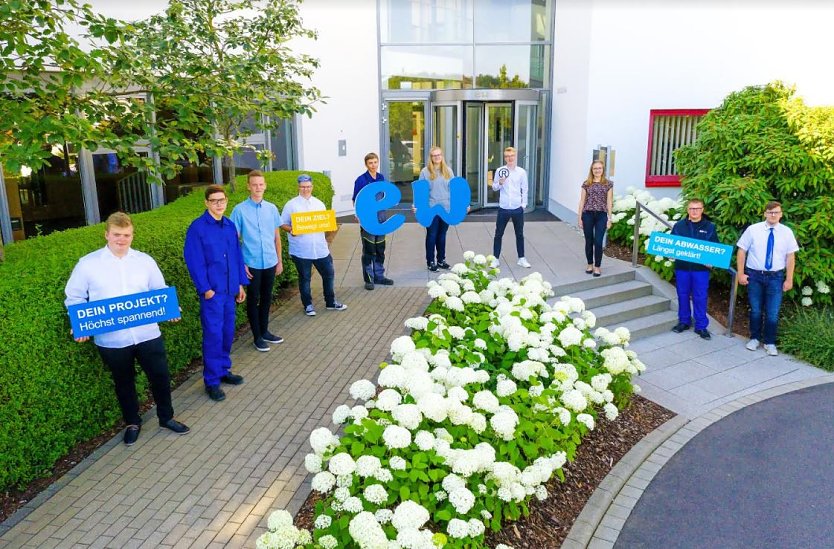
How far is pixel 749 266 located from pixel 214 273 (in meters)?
6.70

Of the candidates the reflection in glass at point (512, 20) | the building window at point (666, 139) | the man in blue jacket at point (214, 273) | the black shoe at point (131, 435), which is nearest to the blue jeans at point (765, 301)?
the building window at point (666, 139)

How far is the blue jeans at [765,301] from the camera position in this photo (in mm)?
8570

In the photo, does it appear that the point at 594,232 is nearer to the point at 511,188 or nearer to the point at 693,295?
the point at 511,188

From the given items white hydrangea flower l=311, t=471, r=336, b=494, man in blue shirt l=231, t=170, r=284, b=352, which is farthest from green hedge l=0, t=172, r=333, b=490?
white hydrangea flower l=311, t=471, r=336, b=494

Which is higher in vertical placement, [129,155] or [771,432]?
[129,155]

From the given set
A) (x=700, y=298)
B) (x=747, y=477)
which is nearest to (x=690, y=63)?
(x=700, y=298)

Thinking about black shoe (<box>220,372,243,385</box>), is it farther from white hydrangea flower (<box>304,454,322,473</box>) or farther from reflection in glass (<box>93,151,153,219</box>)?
reflection in glass (<box>93,151,153,219</box>)

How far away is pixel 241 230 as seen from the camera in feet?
24.1

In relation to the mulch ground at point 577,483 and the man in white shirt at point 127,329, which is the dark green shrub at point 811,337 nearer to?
the mulch ground at point 577,483

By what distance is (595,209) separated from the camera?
→ 982 cm

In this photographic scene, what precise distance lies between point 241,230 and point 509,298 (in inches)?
125

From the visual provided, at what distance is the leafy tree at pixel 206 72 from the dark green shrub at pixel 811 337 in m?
7.09

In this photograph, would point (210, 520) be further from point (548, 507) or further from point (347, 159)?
→ point (347, 159)

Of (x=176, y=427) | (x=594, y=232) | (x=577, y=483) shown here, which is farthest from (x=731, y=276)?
(x=176, y=427)
